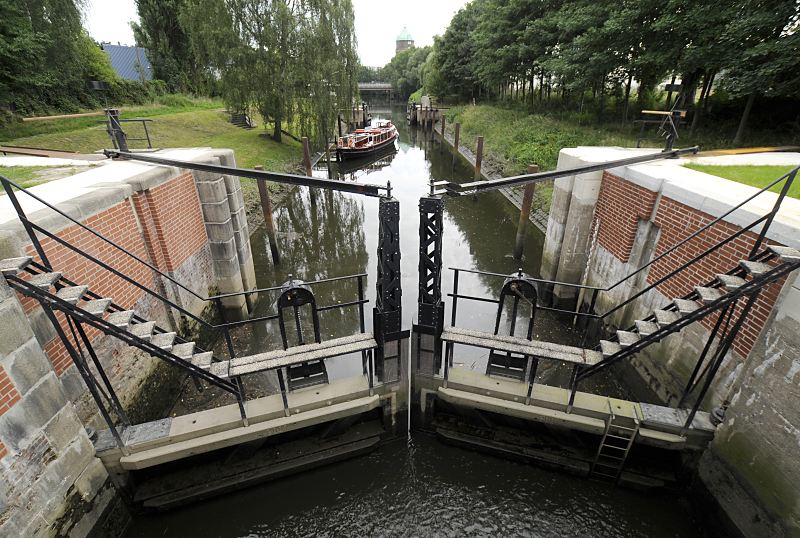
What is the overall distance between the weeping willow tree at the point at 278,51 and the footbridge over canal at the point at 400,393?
15.8 m

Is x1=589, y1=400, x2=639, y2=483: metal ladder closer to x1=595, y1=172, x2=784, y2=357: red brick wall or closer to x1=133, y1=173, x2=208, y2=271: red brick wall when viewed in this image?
x1=595, y1=172, x2=784, y2=357: red brick wall

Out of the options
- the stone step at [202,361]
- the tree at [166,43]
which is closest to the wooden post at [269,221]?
the stone step at [202,361]

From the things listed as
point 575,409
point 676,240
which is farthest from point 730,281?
point 575,409

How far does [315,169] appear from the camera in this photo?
26422mm

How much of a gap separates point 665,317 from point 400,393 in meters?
4.15

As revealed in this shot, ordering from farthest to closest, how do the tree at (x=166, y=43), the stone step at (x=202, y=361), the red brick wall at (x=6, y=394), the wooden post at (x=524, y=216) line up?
1. the tree at (x=166, y=43)
2. the wooden post at (x=524, y=216)
3. the stone step at (x=202, y=361)
4. the red brick wall at (x=6, y=394)

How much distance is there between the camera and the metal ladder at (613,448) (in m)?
5.46

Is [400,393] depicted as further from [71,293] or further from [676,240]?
[676,240]

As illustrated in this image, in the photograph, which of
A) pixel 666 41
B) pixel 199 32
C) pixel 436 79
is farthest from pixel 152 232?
pixel 436 79

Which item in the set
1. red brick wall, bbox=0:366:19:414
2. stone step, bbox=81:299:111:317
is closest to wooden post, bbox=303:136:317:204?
stone step, bbox=81:299:111:317

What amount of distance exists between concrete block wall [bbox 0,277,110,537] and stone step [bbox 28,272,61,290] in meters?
0.23

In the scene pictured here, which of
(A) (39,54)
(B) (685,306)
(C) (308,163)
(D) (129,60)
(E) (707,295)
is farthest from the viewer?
(D) (129,60)

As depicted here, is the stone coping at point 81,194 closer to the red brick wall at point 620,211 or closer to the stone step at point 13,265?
the stone step at point 13,265

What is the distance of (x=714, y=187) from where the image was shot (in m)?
6.34
